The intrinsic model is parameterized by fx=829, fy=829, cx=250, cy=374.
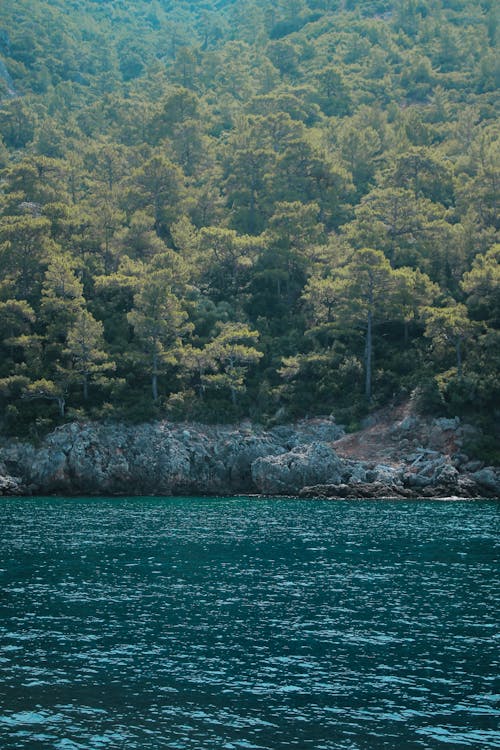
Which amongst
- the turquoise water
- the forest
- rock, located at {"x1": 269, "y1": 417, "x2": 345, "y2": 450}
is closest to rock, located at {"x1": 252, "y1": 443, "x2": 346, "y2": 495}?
rock, located at {"x1": 269, "y1": 417, "x2": 345, "y2": 450}

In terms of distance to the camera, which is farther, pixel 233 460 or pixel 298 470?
pixel 233 460

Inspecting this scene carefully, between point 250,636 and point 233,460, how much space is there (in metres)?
41.1

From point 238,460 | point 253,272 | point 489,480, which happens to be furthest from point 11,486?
point 253,272

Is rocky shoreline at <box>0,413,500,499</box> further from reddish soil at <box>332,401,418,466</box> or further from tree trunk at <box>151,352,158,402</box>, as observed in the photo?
tree trunk at <box>151,352,158,402</box>

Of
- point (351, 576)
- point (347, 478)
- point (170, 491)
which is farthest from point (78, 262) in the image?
point (351, 576)

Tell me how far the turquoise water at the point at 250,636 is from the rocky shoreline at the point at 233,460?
50.2 feet

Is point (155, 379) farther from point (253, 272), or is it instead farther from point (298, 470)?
point (253, 272)

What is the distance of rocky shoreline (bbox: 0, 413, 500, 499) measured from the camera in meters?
63.4

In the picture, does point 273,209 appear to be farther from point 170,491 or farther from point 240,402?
point 170,491

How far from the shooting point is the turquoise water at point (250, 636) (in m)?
18.7

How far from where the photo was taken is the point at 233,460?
220 ft

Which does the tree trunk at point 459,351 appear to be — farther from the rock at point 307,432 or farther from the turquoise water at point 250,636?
the turquoise water at point 250,636

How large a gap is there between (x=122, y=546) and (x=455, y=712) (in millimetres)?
24698

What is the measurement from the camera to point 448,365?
236ft
